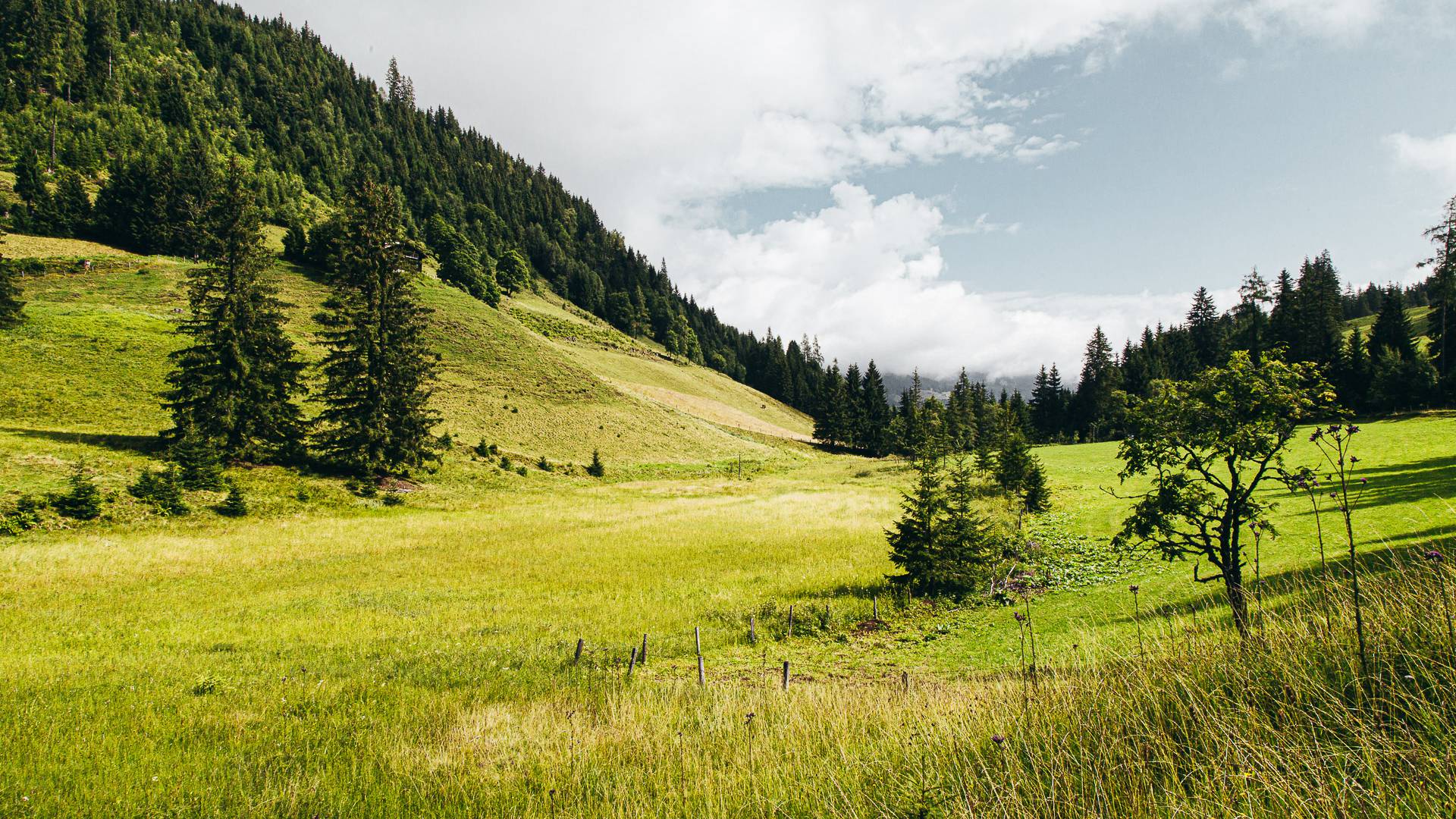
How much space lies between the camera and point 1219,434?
11.4m

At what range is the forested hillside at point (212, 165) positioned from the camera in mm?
87000

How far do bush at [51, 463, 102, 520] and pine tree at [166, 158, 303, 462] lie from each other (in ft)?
26.6

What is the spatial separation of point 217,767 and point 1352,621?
1186 centimetres

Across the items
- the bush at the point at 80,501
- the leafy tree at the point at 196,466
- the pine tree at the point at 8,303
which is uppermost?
the pine tree at the point at 8,303

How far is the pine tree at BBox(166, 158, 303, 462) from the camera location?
114ft

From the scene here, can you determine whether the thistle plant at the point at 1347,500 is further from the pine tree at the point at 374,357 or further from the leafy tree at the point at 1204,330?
the leafy tree at the point at 1204,330

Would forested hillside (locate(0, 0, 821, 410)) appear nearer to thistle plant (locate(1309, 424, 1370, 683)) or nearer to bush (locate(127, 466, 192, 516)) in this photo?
bush (locate(127, 466, 192, 516))

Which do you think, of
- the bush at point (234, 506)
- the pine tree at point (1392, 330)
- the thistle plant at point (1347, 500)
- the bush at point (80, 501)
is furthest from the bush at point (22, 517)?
the pine tree at point (1392, 330)

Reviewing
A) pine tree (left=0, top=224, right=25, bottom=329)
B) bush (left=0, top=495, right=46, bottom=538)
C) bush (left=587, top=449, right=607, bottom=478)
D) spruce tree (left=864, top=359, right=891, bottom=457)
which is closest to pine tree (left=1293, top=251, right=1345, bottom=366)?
spruce tree (left=864, top=359, right=891, bottom=457)

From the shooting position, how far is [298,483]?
116 feet

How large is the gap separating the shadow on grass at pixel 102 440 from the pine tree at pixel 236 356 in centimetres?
149

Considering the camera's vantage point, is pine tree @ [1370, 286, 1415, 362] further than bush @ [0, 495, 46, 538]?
Yes

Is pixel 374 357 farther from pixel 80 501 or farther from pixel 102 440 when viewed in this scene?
pixel 80 501

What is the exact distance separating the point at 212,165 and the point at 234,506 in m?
116
